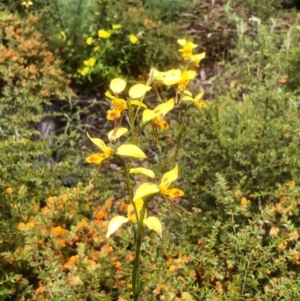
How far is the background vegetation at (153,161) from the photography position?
2.03m

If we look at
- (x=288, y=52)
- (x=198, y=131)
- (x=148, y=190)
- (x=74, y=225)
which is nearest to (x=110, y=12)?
(x=288, y=52)

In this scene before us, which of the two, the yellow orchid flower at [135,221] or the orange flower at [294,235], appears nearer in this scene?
the yellow orchid flower at [135,221]

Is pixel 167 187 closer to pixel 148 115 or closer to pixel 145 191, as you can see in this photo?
pixel 145 191

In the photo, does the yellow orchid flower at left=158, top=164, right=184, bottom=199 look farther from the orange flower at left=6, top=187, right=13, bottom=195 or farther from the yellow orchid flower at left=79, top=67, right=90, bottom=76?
the yellow orchid flower at left=79, top=67, right=90, bottom=76

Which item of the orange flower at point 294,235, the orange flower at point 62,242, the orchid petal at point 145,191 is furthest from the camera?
the orange flower at point 62,242

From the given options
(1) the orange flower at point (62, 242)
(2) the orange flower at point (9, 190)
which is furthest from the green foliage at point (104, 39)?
(1) the orange flower at point (62, 242)

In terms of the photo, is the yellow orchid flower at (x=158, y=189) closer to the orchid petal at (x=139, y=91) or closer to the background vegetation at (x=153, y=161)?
the orchid petal at (x=139, y=91)

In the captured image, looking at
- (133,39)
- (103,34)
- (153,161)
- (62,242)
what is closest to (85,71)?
(103,34)

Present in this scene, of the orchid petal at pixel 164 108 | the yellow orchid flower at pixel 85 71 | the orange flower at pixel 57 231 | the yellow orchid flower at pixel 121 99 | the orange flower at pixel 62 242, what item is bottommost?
the yellow orchid flower at pixel 85 71

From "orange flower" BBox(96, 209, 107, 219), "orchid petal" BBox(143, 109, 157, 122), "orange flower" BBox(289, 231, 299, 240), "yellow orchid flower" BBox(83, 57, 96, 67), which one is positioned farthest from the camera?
"yellow orchid flower" BBox(83, 57, 96, 67)

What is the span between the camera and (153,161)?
3.37 meters

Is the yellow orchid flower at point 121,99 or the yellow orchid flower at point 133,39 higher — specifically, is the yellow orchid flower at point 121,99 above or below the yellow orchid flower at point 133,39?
above

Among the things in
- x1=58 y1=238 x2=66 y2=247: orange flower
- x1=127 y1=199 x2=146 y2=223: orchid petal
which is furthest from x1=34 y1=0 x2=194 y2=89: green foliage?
x1=127 y1=199 x2=146 y2=223: orchid petal

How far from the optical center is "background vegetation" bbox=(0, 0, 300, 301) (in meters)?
2.03
